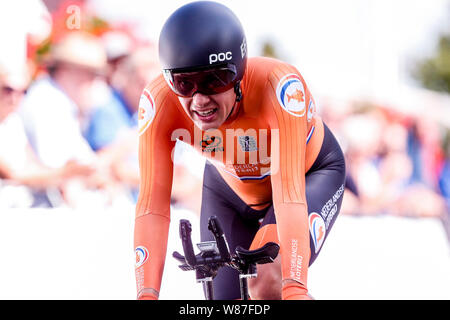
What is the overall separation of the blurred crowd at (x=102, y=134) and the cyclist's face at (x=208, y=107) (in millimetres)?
4189

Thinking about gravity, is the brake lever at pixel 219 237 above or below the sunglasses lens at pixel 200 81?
below

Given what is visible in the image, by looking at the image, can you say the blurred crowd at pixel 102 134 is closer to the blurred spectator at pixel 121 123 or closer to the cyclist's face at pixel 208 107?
the blurred spectator at pixel 121 123

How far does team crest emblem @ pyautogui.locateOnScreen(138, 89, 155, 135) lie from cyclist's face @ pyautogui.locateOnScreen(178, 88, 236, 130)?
0.22m

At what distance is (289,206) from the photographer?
9.71 ft

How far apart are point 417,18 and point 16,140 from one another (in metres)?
5.71

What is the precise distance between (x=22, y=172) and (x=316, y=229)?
4656mm

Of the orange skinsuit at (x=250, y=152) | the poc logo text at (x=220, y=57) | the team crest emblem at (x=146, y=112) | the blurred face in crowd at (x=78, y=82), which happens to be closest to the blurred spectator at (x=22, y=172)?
the blurred face in crowd at (x=78, y=82)

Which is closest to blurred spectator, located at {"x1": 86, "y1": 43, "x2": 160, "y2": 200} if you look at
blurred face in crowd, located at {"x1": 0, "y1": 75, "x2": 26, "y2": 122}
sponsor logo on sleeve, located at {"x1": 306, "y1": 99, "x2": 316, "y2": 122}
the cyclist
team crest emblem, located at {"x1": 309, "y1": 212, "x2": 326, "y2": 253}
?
blurred face in crowd, located at {"x1": 0, "y1": 75, "x2": 26, "y2": 122}

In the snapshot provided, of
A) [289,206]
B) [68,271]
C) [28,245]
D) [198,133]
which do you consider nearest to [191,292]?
[68,271]

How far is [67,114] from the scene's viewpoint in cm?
745

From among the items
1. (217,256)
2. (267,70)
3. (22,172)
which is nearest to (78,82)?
(22,172)

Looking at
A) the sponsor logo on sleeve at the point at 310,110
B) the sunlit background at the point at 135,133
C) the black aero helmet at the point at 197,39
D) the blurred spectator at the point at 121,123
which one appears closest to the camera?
the black aero helmet at the point at 197,39

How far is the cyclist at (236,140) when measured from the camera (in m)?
2.92
